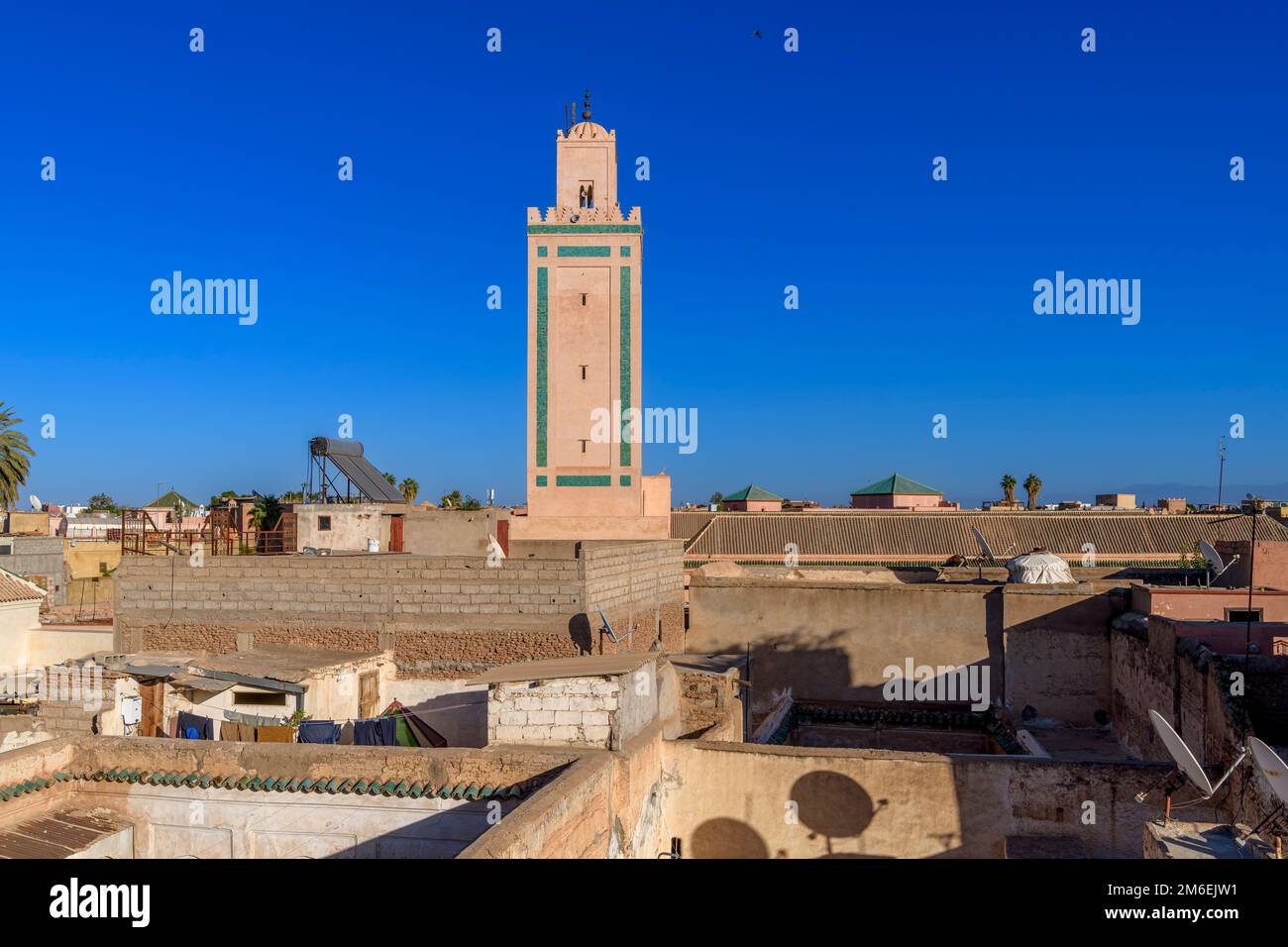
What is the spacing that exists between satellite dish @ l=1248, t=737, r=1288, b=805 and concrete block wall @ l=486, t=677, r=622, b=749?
515cm

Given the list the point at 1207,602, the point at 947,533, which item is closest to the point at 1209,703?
the point at 1207,602

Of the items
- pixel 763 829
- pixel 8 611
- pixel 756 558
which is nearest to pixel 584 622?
pixel 763 829

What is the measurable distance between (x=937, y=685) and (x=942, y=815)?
11.0 meters

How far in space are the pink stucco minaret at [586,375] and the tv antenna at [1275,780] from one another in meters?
17.3

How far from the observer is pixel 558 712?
8727mm

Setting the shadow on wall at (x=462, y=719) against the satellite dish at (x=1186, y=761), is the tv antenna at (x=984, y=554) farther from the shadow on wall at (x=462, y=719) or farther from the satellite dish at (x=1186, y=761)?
the satellite dish at (x=1186, y=761)

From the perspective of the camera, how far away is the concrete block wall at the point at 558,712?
8.66m

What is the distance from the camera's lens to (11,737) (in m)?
11.5

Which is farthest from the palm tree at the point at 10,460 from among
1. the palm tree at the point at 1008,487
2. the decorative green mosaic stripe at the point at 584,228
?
the palm tree at the point at 1008,487

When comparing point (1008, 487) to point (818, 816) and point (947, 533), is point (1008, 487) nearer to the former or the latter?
point (947, 533)

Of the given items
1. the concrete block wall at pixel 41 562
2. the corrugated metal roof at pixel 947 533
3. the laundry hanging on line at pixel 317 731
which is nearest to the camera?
the laundry hanging on line at pixel 317 731

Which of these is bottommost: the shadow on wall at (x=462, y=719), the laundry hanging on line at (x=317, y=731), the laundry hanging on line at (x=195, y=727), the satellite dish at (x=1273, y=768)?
the shadow on wall at (x=462, y=719)

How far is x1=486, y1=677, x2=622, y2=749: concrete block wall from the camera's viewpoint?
341 inches
